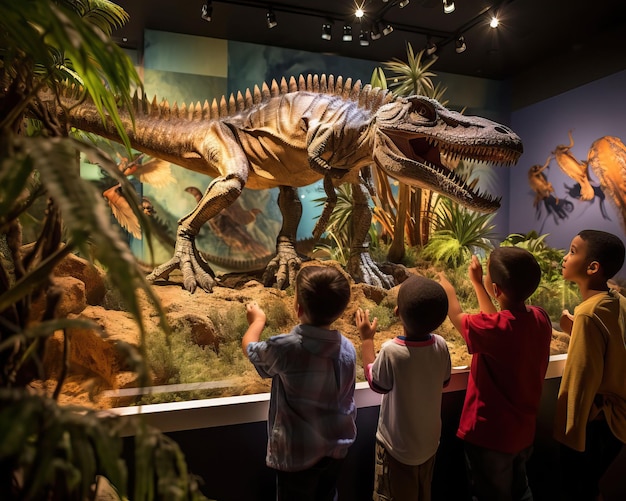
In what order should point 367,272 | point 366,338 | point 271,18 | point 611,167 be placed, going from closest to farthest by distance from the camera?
point 366,338, point 271,18, point 367,272, point 611,167

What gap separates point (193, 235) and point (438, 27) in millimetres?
2215

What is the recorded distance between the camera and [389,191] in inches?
153

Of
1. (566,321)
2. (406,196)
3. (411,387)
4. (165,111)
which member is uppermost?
(165,111)

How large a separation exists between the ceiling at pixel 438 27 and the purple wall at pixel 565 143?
22 centimetres

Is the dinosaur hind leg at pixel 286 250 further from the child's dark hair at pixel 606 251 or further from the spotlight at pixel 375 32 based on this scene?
the child's dark hair at pixel 606 251

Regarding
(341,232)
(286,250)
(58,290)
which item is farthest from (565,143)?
(58,290)

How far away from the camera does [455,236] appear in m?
3.54

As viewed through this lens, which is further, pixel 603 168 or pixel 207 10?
pixel 603 168

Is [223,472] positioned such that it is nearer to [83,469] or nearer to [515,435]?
[515,435]

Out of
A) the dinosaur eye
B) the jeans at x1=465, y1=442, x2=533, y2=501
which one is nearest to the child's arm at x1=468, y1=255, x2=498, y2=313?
the jeans at x1=465, y1=442, x2=533, y2=501

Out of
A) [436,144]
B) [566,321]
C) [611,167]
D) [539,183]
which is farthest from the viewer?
[539,183]

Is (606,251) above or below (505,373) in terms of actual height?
above

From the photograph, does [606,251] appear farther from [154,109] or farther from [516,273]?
[154,109]

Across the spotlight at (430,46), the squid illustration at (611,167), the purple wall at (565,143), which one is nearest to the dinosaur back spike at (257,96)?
the spotlight at (430,46)
